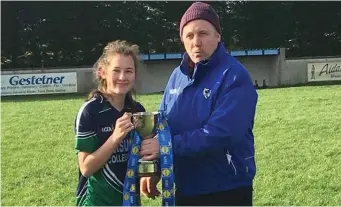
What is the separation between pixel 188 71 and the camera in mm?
2746

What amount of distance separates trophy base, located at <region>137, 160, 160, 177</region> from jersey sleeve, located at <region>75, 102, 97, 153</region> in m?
0.27

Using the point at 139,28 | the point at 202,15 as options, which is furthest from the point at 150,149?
the point at 139,28

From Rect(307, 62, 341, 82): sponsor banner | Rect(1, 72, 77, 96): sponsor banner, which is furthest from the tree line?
Rect(1, 72, 77, 96): sponsor banner

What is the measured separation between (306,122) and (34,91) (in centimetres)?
1840

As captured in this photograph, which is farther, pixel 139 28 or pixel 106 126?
pixel 139 28

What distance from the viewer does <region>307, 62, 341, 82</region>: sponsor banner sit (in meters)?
29.2

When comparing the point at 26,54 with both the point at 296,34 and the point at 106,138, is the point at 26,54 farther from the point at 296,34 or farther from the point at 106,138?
the point at 106,138

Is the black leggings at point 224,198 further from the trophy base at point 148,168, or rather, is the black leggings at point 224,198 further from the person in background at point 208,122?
the trophy base at point 148,168

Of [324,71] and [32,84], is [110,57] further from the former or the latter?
[324,71]

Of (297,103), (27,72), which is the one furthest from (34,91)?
(297,103)

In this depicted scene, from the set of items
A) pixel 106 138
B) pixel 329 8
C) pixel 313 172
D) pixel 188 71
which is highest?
pixel 329 8

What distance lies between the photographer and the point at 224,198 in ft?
8.86

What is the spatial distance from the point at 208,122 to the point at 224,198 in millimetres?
453

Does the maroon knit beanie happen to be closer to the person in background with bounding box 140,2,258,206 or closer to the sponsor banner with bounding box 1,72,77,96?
the person in background with bounding box 140,2,258,206
